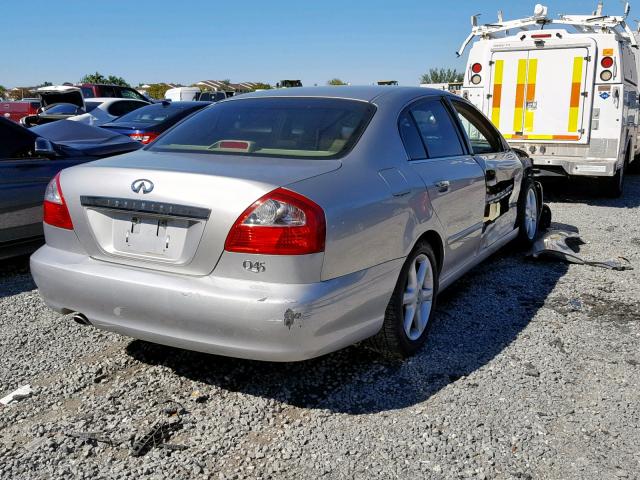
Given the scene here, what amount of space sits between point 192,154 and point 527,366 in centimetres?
223

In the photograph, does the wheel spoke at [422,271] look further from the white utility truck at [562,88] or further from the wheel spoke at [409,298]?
the white utility truck at [562,88]

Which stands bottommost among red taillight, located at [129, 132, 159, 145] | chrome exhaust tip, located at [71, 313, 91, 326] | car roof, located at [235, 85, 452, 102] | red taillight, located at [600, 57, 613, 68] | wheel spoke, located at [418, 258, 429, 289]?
chrome exhaust tip, located at [71, 313, 91, 326]

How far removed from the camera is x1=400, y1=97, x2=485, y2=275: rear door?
3.87 m

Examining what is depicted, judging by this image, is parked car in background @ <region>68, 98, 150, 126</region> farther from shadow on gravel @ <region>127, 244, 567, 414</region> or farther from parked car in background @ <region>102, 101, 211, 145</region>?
shadow on gravel @ <region>127, 244, 567, 414</region>

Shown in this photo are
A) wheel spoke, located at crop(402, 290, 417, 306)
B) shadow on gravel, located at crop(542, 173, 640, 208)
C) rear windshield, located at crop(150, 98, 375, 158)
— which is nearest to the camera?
rear windshield, located at crop(150, 98, 375, 158)

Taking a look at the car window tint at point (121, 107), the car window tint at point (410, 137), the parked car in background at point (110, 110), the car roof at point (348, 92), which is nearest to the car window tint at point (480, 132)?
the car roof at point (348, 92)

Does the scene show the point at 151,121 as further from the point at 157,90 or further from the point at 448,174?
the point at 157,90

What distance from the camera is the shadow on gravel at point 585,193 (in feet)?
32.5

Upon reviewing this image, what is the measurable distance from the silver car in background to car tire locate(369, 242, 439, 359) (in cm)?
1

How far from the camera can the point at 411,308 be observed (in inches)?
A: 147

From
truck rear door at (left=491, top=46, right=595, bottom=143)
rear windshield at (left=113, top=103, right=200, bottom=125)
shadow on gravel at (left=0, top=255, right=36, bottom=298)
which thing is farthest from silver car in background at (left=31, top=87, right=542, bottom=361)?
truck rear door at (left=491, top=46, right=595, bottom=143)

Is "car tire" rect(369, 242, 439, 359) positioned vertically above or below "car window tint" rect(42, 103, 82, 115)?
below

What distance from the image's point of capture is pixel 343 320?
3.02 m

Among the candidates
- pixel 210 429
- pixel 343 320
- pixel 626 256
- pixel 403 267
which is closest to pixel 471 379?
pixel 403 267
